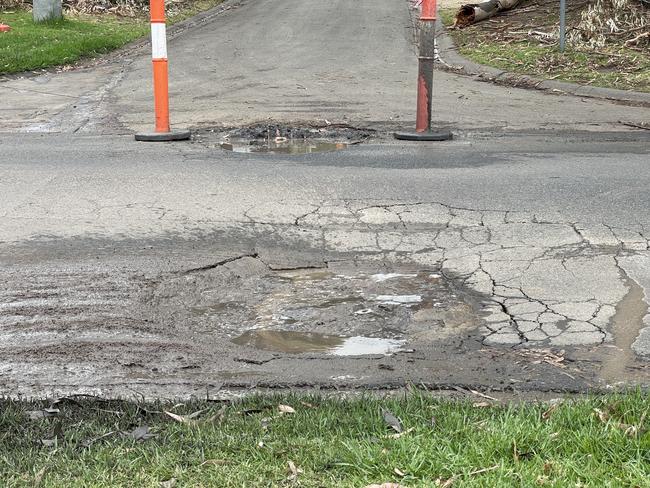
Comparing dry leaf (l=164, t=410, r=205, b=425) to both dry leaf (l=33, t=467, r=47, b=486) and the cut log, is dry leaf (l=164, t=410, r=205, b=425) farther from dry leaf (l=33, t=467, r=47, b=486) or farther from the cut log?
the cut log

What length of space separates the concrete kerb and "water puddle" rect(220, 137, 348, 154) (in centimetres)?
511

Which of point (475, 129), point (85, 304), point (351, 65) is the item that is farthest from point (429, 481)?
point (351, 65)

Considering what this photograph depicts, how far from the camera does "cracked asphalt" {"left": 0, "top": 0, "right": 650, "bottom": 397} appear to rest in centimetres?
453

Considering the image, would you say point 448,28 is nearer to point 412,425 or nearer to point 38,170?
point 38,170

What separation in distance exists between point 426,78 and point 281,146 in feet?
5.48

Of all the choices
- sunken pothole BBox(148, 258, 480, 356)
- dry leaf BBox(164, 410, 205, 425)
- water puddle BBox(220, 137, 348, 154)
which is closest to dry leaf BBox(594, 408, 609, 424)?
sunken pothole BBox(148, 258, 480, 356)

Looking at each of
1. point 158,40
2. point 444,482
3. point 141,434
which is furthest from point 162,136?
point 444,482

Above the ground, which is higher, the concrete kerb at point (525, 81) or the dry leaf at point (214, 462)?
the concrete kerb at point (525, 81)

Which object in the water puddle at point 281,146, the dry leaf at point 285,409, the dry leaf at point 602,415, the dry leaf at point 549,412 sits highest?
the water puddle at point 281,146

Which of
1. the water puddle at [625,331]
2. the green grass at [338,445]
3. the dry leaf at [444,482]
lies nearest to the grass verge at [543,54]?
the water puddle at [625,331]

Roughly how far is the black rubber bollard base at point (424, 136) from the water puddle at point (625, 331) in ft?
14.6

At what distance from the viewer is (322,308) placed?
531 cm

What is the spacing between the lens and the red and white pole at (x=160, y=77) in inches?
369

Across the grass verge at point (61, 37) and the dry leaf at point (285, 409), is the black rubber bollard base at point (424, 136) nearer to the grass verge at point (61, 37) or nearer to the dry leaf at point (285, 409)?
the dry leaf at point (285, 409)
